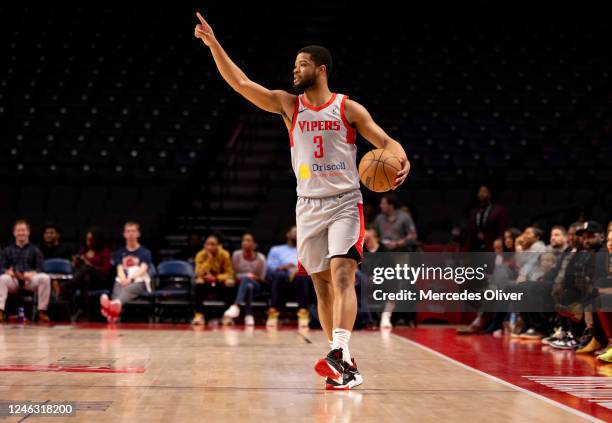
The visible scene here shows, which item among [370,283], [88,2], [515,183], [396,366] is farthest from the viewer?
[88,2]

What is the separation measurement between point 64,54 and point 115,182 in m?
5.38

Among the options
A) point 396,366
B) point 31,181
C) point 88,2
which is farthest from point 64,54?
point 396,366

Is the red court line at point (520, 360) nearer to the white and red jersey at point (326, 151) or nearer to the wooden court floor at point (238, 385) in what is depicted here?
the wooden court floor at point (238, 385)

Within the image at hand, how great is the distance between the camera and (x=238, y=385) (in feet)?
14.5

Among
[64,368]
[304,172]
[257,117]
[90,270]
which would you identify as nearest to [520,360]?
[304,172]

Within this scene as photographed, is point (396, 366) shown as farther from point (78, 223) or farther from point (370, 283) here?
point (78, 223)

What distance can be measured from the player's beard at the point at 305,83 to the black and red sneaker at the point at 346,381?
1.56 m

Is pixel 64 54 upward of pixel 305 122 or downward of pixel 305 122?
upward

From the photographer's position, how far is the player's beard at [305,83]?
189 inches

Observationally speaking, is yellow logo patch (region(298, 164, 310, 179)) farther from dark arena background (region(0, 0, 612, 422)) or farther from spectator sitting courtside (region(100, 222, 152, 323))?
spectator sitting courtside (region(100, 222, 152, 323))

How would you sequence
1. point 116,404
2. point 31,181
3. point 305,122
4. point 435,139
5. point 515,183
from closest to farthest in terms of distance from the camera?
point 116,404 → point 305,122 → point 31,181 → point 515,183 → point 435,139

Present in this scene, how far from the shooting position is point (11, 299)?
10.8 meters

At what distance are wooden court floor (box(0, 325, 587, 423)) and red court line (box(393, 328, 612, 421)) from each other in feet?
0.60

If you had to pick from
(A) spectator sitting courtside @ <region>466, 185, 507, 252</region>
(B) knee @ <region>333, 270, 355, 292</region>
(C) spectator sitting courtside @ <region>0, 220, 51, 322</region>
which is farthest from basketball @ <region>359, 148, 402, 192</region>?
(C) spectator sitting courtside @ <region>0, 220, 51, 322</region>
